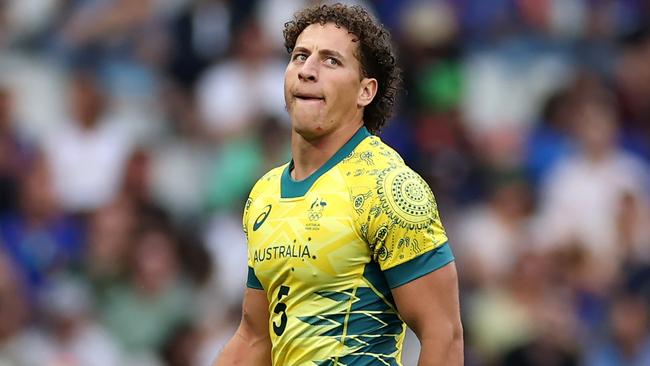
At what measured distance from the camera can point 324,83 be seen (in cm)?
459

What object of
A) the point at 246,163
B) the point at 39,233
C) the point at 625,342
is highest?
the point at 246,163

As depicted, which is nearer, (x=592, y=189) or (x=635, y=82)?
(x=592, y=189)

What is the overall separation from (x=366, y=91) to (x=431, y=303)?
88cm

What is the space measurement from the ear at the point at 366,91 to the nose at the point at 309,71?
0.69ft

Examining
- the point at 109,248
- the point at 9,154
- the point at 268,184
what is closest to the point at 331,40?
the point at 268,184

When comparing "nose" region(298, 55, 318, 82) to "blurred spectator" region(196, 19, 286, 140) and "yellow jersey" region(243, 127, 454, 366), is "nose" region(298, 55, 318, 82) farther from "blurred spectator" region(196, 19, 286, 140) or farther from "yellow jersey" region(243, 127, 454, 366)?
"blurred spectator" region(196, 19, 286, 140)

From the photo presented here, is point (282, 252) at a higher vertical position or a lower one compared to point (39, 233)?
higher

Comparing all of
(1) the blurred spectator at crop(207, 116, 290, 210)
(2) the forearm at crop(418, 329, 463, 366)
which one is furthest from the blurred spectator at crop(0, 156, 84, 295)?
(2) the forearm at crop(418, 329, 463, 366)

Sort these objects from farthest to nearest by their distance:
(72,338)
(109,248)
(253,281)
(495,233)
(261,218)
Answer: (495,233)
(109,248)
(72,338)
(253,281)
(261,218)

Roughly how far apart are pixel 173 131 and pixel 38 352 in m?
2.12

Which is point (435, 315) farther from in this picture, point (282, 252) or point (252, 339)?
point (252, 339)

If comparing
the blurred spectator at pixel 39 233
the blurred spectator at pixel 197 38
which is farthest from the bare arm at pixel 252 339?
the blurred spectator at pixel 197 38

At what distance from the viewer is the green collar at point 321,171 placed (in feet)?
15.2

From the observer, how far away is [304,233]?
14.7 feet
